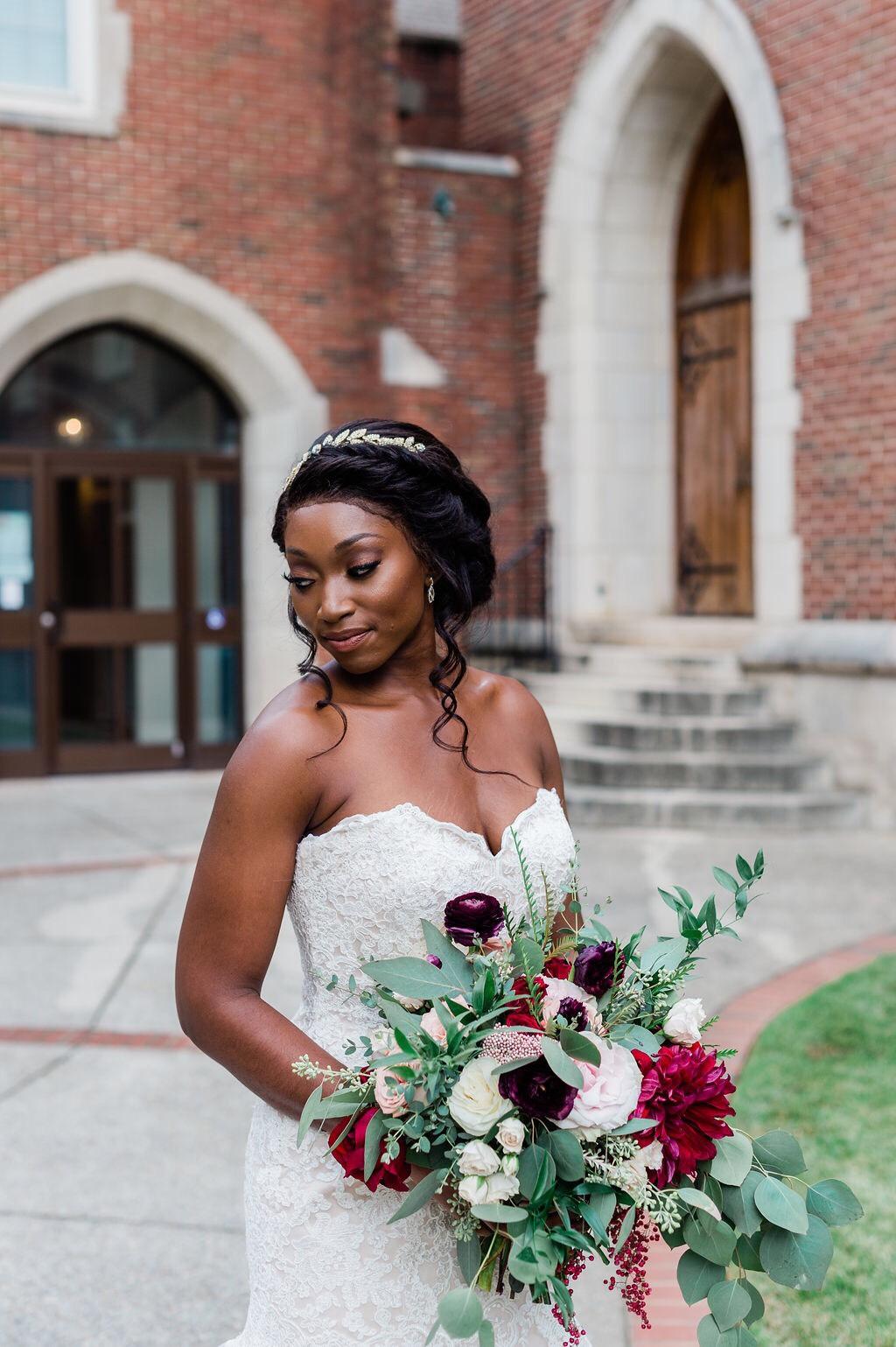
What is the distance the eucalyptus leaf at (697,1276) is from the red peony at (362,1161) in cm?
36

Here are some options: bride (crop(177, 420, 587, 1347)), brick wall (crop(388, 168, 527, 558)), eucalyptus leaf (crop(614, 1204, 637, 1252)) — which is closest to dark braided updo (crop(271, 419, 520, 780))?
bride (crop(177, 420, 587, 1347))

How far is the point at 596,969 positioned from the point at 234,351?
32.8 feet

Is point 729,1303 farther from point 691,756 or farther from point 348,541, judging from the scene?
point 691,756

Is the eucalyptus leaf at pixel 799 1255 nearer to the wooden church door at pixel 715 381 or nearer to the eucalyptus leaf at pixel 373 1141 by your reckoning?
the eucalyptus leaf at pixel 373 1141

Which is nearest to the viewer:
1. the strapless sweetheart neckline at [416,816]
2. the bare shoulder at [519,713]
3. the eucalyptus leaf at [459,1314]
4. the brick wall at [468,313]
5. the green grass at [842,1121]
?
the eucalyptus leaf at [459,1314]

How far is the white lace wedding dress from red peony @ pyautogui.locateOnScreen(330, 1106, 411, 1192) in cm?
20

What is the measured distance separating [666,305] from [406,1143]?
35.3ft

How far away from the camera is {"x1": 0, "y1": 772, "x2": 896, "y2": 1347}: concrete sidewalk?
3.33 metres

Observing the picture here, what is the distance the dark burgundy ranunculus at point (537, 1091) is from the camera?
151cm

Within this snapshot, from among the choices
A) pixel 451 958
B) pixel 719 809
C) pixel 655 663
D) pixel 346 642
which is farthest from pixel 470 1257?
pixel 655 663

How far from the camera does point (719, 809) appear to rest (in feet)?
28.5

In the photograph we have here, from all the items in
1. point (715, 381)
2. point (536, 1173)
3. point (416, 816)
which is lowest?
point (536, 1173)

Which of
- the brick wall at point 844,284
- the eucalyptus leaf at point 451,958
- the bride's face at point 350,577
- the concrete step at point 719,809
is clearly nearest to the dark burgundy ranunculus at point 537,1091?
the eucalyptus leaf at point 451,958

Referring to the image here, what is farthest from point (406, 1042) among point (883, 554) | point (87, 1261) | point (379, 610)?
point (883, 554)
